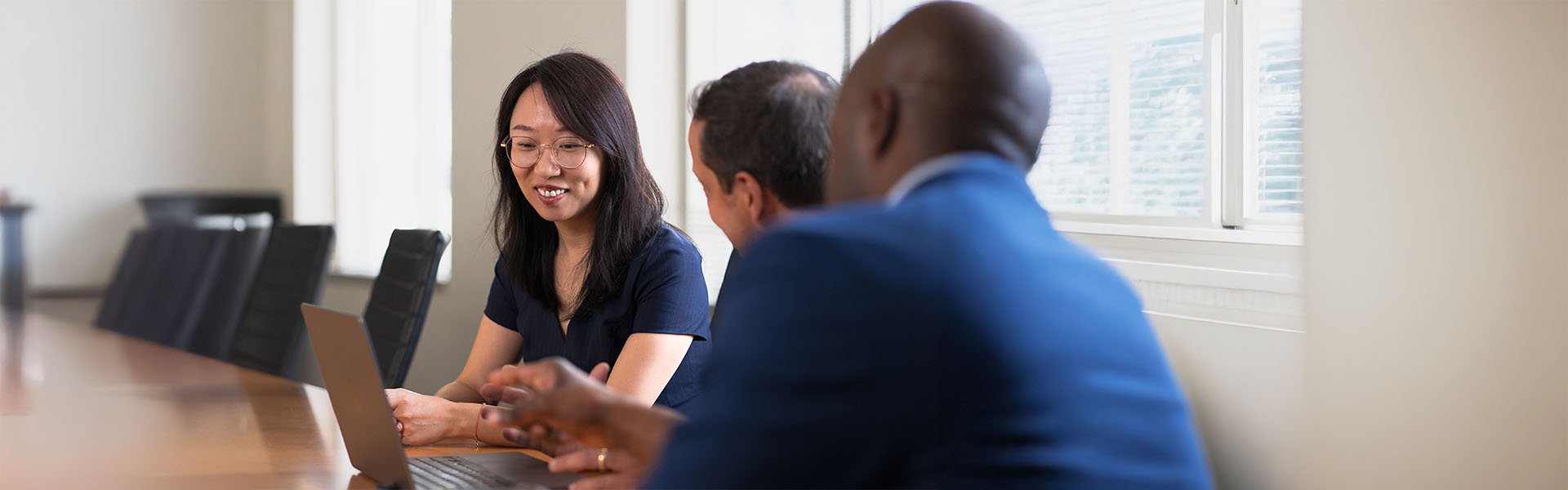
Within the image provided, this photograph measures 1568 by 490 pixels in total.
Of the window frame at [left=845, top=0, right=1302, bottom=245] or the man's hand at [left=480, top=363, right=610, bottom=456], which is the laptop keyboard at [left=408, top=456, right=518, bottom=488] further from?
the window frame at [left=845, top=0, right=1302, bottom=245]

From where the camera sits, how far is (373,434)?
141 centimetres

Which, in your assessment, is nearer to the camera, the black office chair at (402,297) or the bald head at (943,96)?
the bald head at (943,96)

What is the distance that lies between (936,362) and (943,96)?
217 mm

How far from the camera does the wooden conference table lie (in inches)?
60.9

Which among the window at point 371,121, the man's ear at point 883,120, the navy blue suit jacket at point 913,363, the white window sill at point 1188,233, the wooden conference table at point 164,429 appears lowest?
the wooden conference table at point 164,429

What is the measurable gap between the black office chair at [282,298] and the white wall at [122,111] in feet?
9.58

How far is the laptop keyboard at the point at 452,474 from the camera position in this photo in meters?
1.43

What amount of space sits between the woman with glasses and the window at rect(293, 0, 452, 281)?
9.64 feet

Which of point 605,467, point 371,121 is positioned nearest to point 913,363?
point 605,467

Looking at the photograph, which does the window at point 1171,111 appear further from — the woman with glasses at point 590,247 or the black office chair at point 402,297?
the black office chair at point 402,297

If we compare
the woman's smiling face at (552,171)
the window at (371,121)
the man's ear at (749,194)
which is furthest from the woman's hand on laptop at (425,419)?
the window at (371,121)

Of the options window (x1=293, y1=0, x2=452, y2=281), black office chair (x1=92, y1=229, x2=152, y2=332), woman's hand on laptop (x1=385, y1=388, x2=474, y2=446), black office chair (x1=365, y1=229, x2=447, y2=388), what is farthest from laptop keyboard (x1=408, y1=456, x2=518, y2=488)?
window (x1=293, y1=0, x2=452, y2=281)

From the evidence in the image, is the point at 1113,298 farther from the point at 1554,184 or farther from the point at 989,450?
the point at 1554,184

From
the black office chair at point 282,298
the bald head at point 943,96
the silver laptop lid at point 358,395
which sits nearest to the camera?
the bald head at point 943,96
